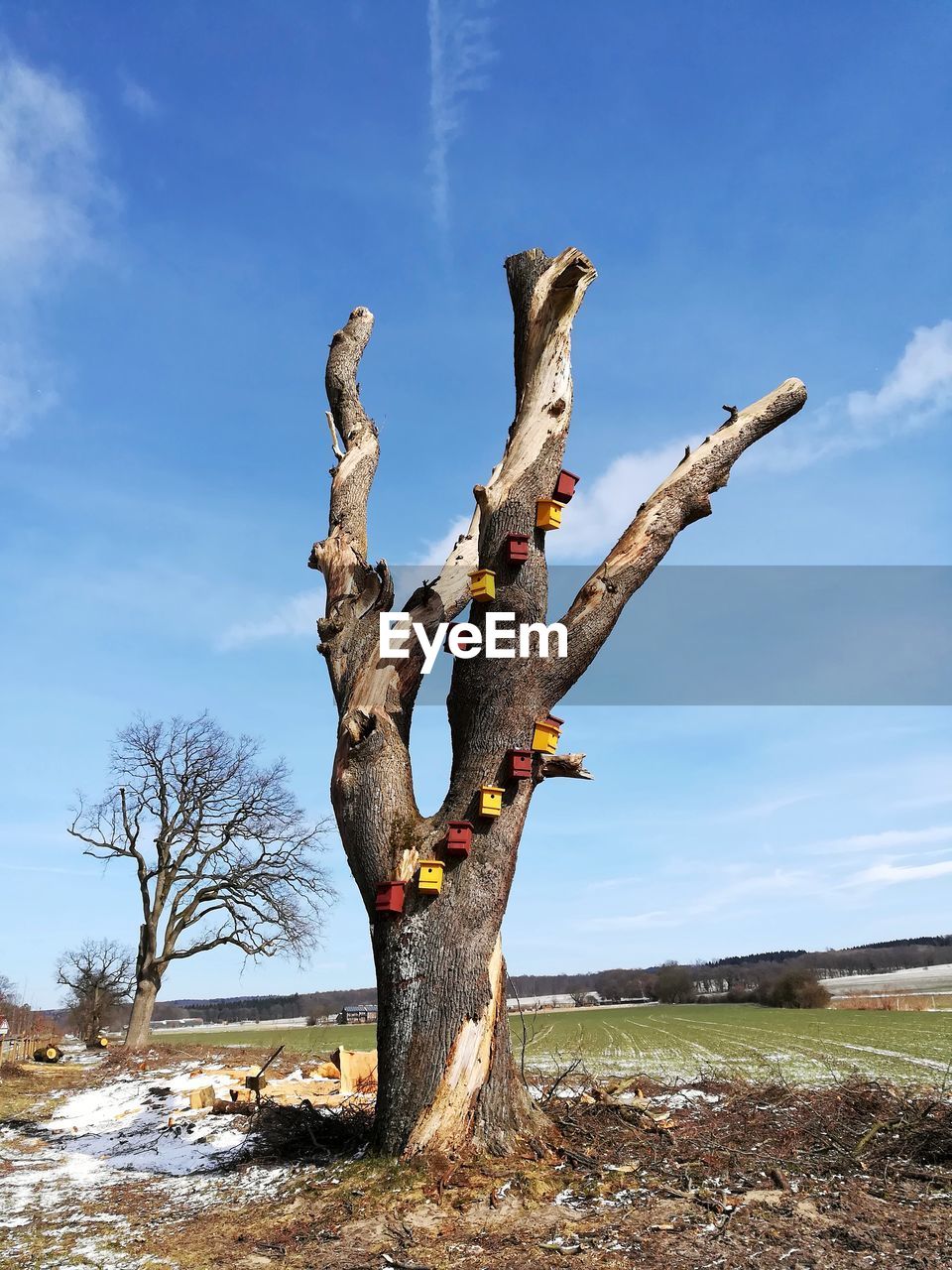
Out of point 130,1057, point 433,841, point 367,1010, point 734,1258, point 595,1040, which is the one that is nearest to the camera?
point 734,1258

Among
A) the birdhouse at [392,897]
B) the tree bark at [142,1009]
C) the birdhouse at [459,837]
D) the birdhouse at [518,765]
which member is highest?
the birdhouse at [518,765]

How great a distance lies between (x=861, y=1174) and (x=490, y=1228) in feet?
7.15

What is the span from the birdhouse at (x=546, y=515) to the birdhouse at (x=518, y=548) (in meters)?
0.25

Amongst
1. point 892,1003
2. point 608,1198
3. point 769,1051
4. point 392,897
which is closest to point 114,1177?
point 392,897

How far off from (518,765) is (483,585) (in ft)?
4.38

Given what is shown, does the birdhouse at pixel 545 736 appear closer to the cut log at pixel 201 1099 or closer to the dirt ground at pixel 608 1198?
the dirt ground at pixel 608 1198

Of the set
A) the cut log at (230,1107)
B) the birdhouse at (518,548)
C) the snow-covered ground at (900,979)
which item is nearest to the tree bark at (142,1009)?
the cut log at (230,1107)

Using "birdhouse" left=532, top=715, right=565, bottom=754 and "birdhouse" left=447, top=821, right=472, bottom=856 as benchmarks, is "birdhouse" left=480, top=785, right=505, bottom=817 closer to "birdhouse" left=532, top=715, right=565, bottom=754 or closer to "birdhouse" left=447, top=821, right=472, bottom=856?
"birdhouse" left=447, top=821, right=472, bottom=856

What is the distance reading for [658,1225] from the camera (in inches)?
174

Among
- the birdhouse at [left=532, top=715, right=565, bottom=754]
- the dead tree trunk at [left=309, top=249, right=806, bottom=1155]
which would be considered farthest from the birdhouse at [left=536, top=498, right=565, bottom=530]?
the birdhouse at [left=532, top=715, right=565, bottom=754]

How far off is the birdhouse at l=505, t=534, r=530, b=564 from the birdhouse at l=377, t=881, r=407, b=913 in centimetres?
242

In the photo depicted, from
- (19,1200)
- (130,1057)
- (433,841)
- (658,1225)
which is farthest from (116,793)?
(658,1225)

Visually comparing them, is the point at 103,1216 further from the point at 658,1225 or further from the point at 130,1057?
the point at 130,1057

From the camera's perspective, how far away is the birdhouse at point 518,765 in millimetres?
6105
